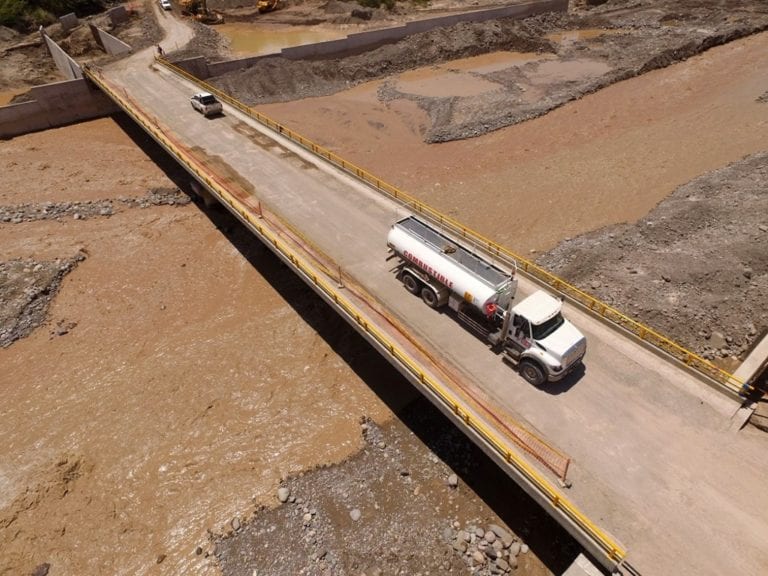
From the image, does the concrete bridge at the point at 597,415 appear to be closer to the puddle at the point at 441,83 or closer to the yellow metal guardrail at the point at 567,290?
the yellow metal guardrail at the point at 567,290

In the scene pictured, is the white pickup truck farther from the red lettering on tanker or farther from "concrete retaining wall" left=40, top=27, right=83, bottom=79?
the red lettering on tanker

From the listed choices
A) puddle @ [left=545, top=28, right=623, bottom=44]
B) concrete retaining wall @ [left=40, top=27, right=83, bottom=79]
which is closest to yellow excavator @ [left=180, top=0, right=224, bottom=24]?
concrete retaining wall @ [left=40, top=27, right=83, bottom=79]

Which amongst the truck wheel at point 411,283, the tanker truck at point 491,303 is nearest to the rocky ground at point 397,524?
the tanker truck at point 491,303

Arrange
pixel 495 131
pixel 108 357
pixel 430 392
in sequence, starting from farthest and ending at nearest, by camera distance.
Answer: pixel 495 131, pixel 108 357, pixel 430 392

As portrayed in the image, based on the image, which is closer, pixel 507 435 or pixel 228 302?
pixel 507 435

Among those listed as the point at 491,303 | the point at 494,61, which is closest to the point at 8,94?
the point at 494,61

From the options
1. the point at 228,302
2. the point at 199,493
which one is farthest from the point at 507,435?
the point at 228,302

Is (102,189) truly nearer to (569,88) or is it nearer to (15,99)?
(15,99)
